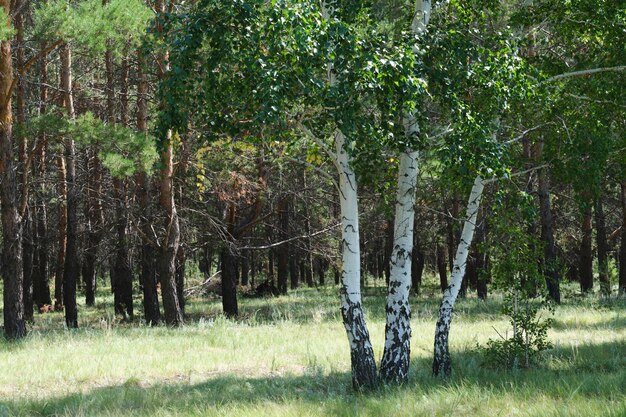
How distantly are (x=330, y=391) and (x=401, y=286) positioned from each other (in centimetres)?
165

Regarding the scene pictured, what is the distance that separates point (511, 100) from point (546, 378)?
357 cm

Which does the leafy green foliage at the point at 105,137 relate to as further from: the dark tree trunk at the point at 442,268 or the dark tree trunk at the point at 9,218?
the dark tree trunk at the point at 442,268

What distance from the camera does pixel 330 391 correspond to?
8.80 meters

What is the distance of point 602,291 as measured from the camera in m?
22.2

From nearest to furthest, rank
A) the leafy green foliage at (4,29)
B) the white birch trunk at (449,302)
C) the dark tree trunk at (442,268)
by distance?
the white birch trunk at (449,302)
the leafy green foliage at (4,29)
the dark tree trunk at (442,268)

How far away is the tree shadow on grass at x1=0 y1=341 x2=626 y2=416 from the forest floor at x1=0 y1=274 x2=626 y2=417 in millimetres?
23

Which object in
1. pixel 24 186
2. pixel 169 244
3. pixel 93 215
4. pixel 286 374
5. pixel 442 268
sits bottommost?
pixel 286 374

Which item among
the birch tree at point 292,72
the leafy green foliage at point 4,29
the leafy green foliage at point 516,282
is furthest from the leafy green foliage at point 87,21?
the leafy green foliage at point 516,282

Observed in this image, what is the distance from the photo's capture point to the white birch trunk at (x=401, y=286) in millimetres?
8609

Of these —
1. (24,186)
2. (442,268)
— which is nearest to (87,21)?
(24,186)

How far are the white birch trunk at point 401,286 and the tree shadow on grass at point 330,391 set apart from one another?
396 mm

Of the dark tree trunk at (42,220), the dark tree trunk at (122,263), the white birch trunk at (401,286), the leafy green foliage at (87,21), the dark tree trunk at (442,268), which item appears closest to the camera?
the white birch trunk at (401,286)

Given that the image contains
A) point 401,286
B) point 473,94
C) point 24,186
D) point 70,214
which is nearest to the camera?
point 401,286

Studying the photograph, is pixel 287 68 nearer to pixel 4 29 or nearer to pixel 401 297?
pixel 401 297
